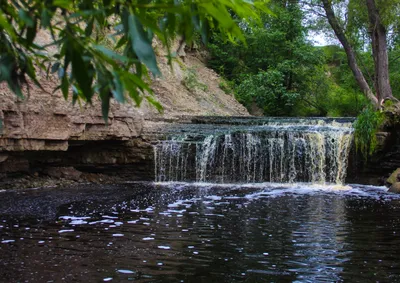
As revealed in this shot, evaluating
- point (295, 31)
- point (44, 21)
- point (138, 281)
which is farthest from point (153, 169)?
point (295, 31)

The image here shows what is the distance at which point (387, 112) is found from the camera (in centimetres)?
1231

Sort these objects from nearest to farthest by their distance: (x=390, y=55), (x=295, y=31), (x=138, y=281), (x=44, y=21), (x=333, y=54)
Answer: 1. (x=44, y=21)
2. (x=138, y=281)
3. (x=295, y=31)
4. (x=390, y=55)
5. (x=333, y=54)

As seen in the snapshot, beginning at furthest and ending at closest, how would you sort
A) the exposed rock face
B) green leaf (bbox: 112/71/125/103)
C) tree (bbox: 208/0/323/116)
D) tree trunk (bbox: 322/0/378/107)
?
tree (bbox: 208/0/323/116) → tree trunk (bbox: 322/0/378/107) → the exposed rock face → green leaf (bbox: 112/71/125/103)

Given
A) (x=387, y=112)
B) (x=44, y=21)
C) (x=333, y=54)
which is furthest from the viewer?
(x=333, y=54)

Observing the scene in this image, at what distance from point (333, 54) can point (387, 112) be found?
21896mm

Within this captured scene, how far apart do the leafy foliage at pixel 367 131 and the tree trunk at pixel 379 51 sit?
248 centimetres

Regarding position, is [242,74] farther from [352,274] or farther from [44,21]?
[44,21]

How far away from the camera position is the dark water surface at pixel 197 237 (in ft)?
14.6

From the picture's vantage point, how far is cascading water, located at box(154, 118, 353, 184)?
12.7 m

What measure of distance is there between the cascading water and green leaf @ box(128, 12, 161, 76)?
11202 millimetres

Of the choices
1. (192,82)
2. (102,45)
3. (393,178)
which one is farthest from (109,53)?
(192,82)

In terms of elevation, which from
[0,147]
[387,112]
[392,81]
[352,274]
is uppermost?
[392,81]

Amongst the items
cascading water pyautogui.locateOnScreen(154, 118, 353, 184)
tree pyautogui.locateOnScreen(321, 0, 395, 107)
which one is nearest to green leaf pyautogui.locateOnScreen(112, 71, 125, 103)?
cascading water pyautogui.locateOnScreen(154, 118, 353, 184)

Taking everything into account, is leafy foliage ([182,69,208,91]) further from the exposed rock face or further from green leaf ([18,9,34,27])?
green leaf ([18,9,34,27])
